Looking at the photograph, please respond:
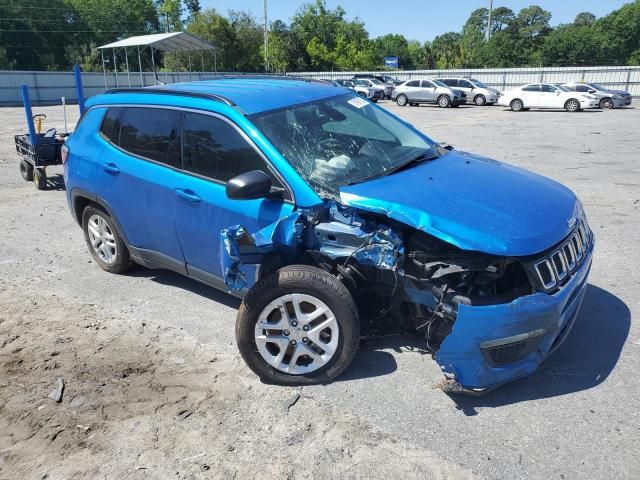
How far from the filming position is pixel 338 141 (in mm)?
4023

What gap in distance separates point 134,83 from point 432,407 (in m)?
42.4

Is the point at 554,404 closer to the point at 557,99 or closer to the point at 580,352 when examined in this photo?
the point at 580,352

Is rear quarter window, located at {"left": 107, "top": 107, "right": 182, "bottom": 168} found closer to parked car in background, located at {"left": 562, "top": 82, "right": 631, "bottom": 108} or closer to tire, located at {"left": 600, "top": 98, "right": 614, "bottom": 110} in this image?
parked car in background, located at {"left": 562, "top": 82, "right": 631, "bottom": 108}

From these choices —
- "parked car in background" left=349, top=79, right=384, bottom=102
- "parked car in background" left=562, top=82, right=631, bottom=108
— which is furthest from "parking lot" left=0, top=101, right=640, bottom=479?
"parked car in background" left=349, top=79, right=384, bottom=102

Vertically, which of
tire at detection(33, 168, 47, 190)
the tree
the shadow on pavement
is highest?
the tree

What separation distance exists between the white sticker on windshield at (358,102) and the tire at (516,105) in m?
24.6

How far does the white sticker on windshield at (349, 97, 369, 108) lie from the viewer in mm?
4634

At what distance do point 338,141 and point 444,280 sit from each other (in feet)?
4.87

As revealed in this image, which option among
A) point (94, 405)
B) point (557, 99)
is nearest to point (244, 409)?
point (94, 405)

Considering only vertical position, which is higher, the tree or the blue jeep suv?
the tree

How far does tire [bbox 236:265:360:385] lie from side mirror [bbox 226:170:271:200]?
515mm

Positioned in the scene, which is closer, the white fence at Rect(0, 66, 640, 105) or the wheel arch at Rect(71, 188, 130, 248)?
the wheel arch at Rect(71, 188, 130, 248)

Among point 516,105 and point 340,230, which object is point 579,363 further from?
point 516,105

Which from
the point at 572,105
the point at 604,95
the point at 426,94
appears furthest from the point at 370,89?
the point at 604,95
